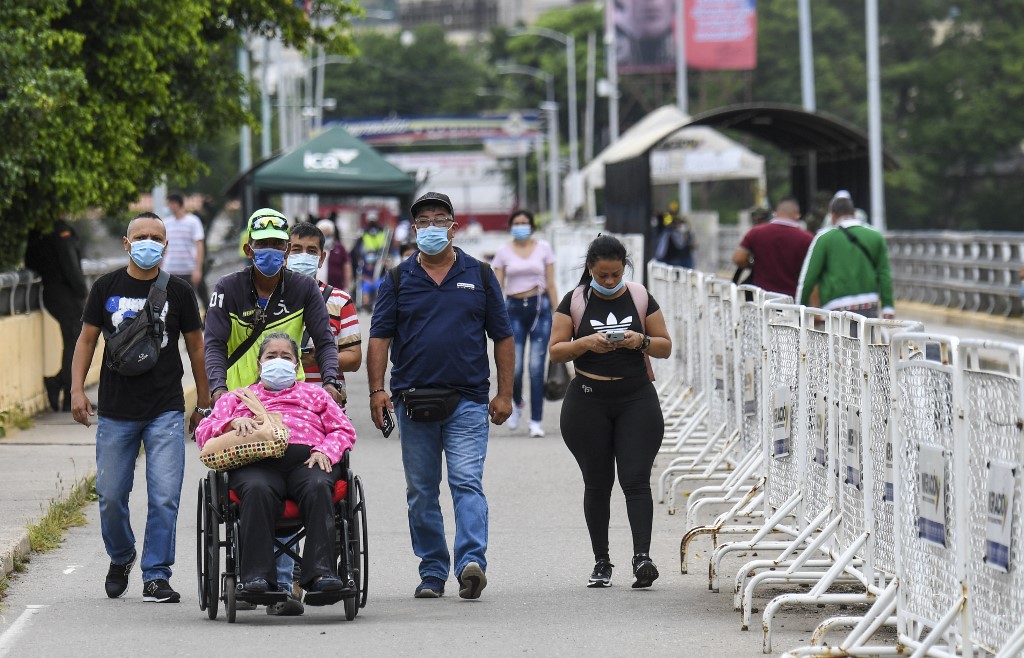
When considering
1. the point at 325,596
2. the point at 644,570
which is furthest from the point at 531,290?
the point at 325,596

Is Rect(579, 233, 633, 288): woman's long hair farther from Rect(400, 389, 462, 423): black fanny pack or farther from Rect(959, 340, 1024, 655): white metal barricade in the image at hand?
Rect(959, 340, 1024, 655): white metal barricade

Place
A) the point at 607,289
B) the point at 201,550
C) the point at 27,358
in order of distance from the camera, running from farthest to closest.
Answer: the point at 27,358, the point at 607,289, the point at 201,550

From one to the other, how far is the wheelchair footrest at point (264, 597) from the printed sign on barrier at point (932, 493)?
8.46 ft

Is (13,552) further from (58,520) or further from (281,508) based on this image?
(281,508)

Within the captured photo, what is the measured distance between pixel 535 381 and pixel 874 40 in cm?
1971

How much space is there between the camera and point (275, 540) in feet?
24.8

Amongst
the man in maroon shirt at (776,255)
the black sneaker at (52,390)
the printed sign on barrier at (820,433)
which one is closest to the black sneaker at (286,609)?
the printed sign on barrier at (820,433)

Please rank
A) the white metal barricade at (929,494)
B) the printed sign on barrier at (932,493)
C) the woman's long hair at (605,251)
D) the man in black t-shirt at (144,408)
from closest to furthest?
the white metal barricade at (929,494) < the printed sign on barrier at (932,493) < the man in black t-shirt at (144,408) < the woman's long hair at (605,251)

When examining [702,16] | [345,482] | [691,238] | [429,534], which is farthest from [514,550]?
[702,16]

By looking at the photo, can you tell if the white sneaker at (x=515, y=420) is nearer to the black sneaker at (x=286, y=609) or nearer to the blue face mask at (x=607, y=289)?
the blue face mask at (x=607, y=289)

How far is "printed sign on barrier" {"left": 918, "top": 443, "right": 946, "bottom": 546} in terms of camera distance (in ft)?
20.5

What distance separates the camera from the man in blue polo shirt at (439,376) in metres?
8.42

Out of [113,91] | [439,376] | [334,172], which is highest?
[113,91]

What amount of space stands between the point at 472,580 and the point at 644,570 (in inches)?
32.2
